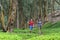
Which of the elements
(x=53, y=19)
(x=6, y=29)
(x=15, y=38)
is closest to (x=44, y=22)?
(x=53, y=19)

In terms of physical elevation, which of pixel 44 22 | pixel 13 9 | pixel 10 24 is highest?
pixel 13 9

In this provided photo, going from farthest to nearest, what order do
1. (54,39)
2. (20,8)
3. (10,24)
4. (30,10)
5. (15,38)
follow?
(30,10), (20,8), (10,24), (15,38), (54,39)

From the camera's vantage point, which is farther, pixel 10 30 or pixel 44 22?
pixel 44 22

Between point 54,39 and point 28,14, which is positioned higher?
point 54,39

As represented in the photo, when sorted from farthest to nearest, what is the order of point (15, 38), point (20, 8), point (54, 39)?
1. point (20, 8)
2. point (15, 38)
3. point (54, 39)

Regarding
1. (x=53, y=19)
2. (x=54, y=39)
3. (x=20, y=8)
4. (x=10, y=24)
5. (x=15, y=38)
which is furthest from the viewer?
(x=53, y=19)

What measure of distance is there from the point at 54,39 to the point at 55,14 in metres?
31.0

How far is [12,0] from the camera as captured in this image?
27062mm

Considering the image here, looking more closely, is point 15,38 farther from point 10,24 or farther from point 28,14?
point 28,14

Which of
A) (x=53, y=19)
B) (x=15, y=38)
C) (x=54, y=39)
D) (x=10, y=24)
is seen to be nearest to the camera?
(x=54, y=39)

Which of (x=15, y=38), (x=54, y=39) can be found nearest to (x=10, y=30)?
(x=15, y=38)

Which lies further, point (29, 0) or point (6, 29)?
point (29, 0)

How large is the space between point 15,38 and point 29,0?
30903 mm

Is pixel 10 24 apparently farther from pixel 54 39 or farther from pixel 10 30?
pixel 54 39
